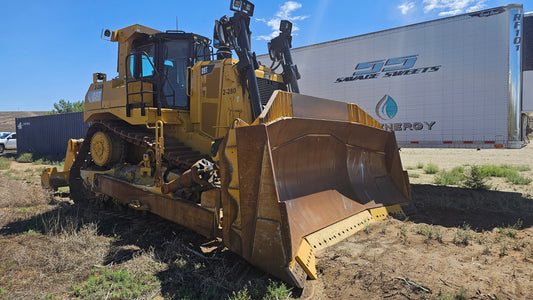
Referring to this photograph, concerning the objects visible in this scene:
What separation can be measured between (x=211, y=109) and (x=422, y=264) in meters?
3.87

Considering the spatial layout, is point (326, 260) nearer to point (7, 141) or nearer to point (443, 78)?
point (443, 78)

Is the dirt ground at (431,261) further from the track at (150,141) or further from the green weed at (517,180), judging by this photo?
the green weed at (517,180)

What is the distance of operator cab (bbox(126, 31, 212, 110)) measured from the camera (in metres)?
5.91

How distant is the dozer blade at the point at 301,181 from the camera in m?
3.31

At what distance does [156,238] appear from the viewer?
495cm

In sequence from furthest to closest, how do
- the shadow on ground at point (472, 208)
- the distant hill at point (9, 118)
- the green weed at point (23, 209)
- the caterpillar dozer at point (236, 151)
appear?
the distant hill at point (9, 118)
the green weed at point (23, 209)
the shadow on ground at point (472, 208)
the caterpillar dozer at point (236, 151)

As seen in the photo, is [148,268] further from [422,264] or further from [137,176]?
[422,264]

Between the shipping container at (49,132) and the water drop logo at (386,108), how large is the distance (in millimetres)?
17663

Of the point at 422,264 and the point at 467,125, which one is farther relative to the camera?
the point at 467,125

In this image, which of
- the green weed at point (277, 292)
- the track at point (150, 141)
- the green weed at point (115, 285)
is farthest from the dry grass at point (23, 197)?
the green weed at point (277, 292)

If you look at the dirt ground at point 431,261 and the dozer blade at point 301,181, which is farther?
the dozer blade at point 301,181

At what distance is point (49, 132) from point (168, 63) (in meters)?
20.8

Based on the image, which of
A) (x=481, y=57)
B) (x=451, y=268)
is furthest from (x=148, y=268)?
(x=481, y=57)

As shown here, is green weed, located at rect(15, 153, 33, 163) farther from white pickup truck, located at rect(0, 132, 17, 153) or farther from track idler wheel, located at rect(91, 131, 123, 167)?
track idler wheel, located at rect(91, 131, 123, 167)
